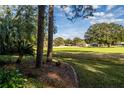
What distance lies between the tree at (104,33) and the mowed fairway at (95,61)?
251 mm

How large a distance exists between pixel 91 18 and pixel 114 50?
1098 mm

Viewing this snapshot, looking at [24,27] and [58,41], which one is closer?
[58,41]

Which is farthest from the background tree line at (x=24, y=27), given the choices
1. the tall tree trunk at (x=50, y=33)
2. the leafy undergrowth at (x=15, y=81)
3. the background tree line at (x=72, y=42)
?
the leafy undergrowth at (x=15, y=81)

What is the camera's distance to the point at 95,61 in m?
8.39

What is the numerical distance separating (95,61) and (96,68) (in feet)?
0.78

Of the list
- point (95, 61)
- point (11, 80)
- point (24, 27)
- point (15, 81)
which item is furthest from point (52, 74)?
point (24, 27)

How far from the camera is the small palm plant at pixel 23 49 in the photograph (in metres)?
8.26

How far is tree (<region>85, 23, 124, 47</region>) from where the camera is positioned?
323 inches

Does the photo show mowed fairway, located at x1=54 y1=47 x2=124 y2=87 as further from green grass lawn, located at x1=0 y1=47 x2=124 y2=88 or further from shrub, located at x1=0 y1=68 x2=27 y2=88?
shrub, located at x1=0 y1=68 x2=27 y2=88

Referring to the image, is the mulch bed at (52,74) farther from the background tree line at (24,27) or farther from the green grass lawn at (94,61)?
the background tree line at (24,27)

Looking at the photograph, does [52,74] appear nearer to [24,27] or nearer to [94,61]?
[94,61]

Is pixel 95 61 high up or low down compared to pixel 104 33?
down

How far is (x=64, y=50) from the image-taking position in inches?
332
